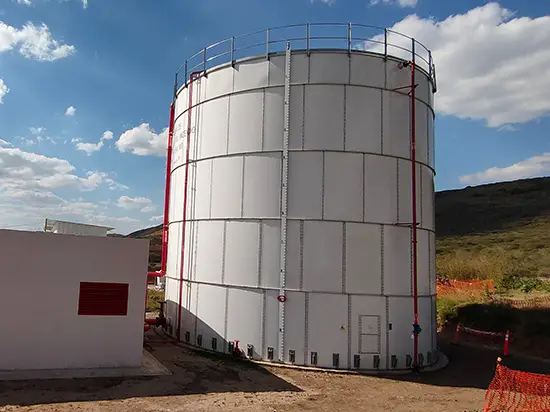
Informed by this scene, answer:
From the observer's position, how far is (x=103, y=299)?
12984 millimetres

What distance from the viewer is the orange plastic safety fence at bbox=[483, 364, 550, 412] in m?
10.7

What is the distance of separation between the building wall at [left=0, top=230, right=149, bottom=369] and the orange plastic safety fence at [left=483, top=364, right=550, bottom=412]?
9672 millimetres

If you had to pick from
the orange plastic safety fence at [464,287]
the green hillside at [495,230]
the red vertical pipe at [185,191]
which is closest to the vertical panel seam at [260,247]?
the red vertical pipe at [185,191]

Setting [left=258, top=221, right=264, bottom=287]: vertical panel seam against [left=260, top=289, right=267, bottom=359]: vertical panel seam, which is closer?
[left=260, top=289, right=267, bottom=359]: vertical panel seam

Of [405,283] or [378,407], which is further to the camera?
[405,283]

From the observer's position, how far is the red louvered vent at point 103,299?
1278 cm

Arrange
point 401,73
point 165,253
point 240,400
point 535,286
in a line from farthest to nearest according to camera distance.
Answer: point 535,286
point 165,253
point 401,73
point 240,400

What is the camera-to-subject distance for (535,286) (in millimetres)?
27375

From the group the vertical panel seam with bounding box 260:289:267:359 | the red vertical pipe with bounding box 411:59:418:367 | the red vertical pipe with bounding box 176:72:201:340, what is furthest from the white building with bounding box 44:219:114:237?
the red vertical pipe with bounding box 411:59:418:367

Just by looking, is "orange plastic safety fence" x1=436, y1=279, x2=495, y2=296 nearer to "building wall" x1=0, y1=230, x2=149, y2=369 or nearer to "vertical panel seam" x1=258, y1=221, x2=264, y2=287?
"vertical panel seam" x1=258, y1=221, x2=264, y2=287

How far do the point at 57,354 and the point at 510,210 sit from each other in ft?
232

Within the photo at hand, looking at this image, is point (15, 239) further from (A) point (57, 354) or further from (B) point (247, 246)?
(B) point (247, 246)

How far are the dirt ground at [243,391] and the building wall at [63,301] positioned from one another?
1149 mm

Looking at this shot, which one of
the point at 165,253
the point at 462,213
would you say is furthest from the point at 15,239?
the point at 462,213
